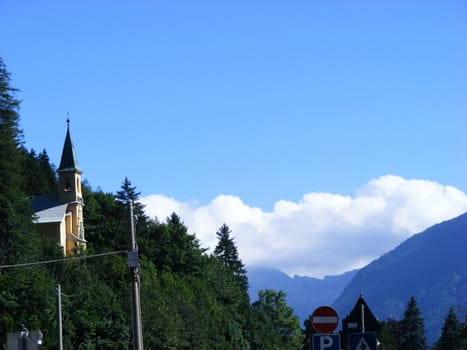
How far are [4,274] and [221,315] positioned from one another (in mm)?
36319

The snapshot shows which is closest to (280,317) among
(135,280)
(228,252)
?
(228,252)

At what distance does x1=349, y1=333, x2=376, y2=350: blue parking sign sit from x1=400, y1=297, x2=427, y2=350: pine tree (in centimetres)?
13026

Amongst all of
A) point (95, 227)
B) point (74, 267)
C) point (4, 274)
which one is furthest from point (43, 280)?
point (95, 227)

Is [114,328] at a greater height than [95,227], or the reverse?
[95,227]

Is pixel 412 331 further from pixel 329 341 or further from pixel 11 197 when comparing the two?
pixel 329 341

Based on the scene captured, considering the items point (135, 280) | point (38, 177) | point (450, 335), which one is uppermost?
point (38, 177)

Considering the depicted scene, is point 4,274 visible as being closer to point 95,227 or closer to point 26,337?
point 26,337

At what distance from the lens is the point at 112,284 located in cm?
7900

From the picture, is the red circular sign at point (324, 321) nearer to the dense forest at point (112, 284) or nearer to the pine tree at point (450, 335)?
the dense forest at point (112, 284)

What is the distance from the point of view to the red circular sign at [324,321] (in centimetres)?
2036

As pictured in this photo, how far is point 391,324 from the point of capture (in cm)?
16212

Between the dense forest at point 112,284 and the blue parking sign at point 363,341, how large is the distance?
9.93m

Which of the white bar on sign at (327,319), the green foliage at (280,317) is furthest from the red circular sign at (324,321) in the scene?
the green foliage at (280,317)

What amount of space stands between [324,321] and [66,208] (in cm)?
8661
